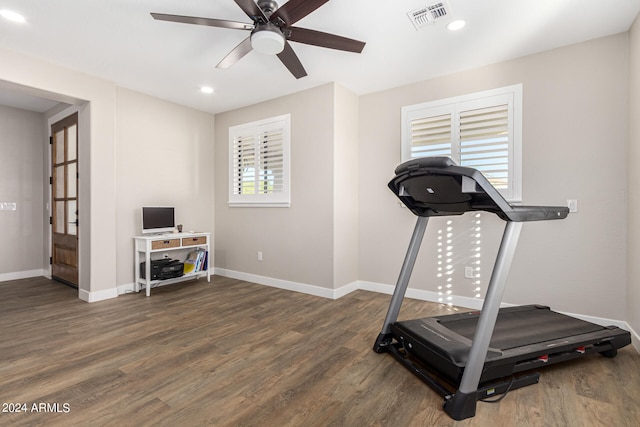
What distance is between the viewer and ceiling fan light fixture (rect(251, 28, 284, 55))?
231cm

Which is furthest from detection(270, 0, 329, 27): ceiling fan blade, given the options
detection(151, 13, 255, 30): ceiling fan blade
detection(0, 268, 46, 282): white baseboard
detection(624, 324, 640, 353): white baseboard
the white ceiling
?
detection(0, 268, 46, 282): white baseboard

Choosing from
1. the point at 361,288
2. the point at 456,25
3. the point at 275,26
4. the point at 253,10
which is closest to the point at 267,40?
the point at 275,26

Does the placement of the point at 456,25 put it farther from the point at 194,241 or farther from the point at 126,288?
the point at 126,288

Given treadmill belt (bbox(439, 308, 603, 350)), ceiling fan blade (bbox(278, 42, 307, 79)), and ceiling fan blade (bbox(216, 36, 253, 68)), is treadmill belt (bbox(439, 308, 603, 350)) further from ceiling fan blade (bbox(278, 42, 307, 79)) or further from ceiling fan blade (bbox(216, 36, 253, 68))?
ceiling fan blade (bbox(216, 36, 253, 68))

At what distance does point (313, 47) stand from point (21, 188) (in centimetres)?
507

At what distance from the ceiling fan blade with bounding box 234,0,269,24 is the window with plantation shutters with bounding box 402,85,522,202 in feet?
7.31

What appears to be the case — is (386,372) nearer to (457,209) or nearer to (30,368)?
(457,209)

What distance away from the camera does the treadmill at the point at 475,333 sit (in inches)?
69.9

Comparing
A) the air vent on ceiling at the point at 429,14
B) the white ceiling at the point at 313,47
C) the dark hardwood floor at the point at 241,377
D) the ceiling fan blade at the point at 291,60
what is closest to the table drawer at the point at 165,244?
the dark hardwood floor at the point at 241,377

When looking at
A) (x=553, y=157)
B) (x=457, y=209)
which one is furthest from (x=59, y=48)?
(x=553, y=157)

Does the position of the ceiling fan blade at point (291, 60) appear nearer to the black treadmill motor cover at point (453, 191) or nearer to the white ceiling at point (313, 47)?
the white ceiling at point (313, 47)

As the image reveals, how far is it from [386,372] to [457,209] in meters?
1.19

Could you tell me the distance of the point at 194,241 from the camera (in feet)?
14.7

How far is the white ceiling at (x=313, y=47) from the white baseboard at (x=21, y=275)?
3448 millimetres
